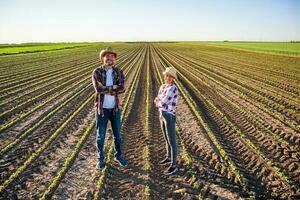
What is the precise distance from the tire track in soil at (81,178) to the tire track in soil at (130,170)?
28 cm

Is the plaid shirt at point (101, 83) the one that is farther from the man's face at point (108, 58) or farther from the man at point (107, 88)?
the man's face at point (108, 58)

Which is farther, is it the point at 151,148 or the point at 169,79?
the point at 151,148

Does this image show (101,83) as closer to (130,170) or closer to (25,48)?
(130,170)

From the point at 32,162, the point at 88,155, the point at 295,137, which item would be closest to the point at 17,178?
the point at 32,162

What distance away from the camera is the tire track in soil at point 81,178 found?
551 cm

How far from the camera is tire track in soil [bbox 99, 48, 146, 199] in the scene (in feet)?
18.4

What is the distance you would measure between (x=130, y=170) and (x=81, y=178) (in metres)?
1.02

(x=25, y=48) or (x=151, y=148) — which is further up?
(x=25, y=48)

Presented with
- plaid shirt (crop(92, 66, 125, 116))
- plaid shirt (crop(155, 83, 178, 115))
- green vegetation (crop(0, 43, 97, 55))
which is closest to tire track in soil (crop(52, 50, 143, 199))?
plaid shirt (crop(92, 66, 125, 116))

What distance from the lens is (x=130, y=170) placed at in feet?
21.2

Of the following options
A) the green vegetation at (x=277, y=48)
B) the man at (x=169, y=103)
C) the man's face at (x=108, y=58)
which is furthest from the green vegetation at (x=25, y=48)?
the man at (x=169, y=103)

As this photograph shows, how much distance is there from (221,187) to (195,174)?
692mm

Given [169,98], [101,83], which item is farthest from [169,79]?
[101,83]

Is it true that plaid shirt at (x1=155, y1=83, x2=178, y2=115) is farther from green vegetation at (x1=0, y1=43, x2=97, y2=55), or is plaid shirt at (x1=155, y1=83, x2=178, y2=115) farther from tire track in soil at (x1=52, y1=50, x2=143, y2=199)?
green vegetation at (x1=0, y1=43, x2=97, y2=55)
